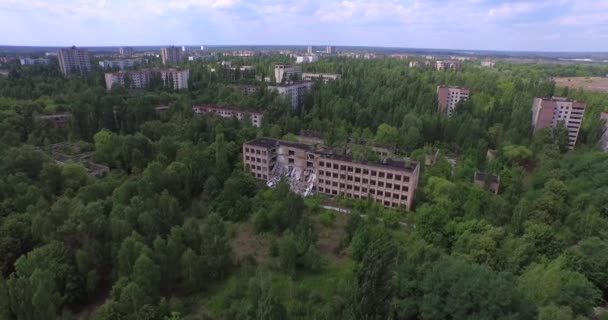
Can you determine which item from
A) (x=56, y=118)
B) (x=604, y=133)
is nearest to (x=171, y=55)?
(x=56, y=118)

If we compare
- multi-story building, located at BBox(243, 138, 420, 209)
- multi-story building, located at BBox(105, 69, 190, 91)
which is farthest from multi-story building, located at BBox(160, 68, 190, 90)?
multi-story building, located at BBox(243, 138, 420, 209)

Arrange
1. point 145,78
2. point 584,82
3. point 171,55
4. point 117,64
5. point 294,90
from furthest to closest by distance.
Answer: point 171,55, point 117,64, point 584,82, point 145,78, point 294,90

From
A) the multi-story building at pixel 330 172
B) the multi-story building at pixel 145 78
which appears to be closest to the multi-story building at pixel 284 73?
the multi-story building at pixel 145 78

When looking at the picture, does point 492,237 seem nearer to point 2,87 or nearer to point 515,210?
point 515,210

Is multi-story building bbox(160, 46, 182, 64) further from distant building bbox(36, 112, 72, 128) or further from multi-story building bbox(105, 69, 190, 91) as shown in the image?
distant building bbox(36, 112, 72, 128)

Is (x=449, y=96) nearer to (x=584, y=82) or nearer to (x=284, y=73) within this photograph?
(x=284, y=73)

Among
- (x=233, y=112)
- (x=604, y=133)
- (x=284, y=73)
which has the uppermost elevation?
(x=284, y=73)

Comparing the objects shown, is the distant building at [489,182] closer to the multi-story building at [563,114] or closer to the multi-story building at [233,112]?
the multi-story building at [563,114]

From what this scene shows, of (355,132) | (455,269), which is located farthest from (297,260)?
(355,132)
